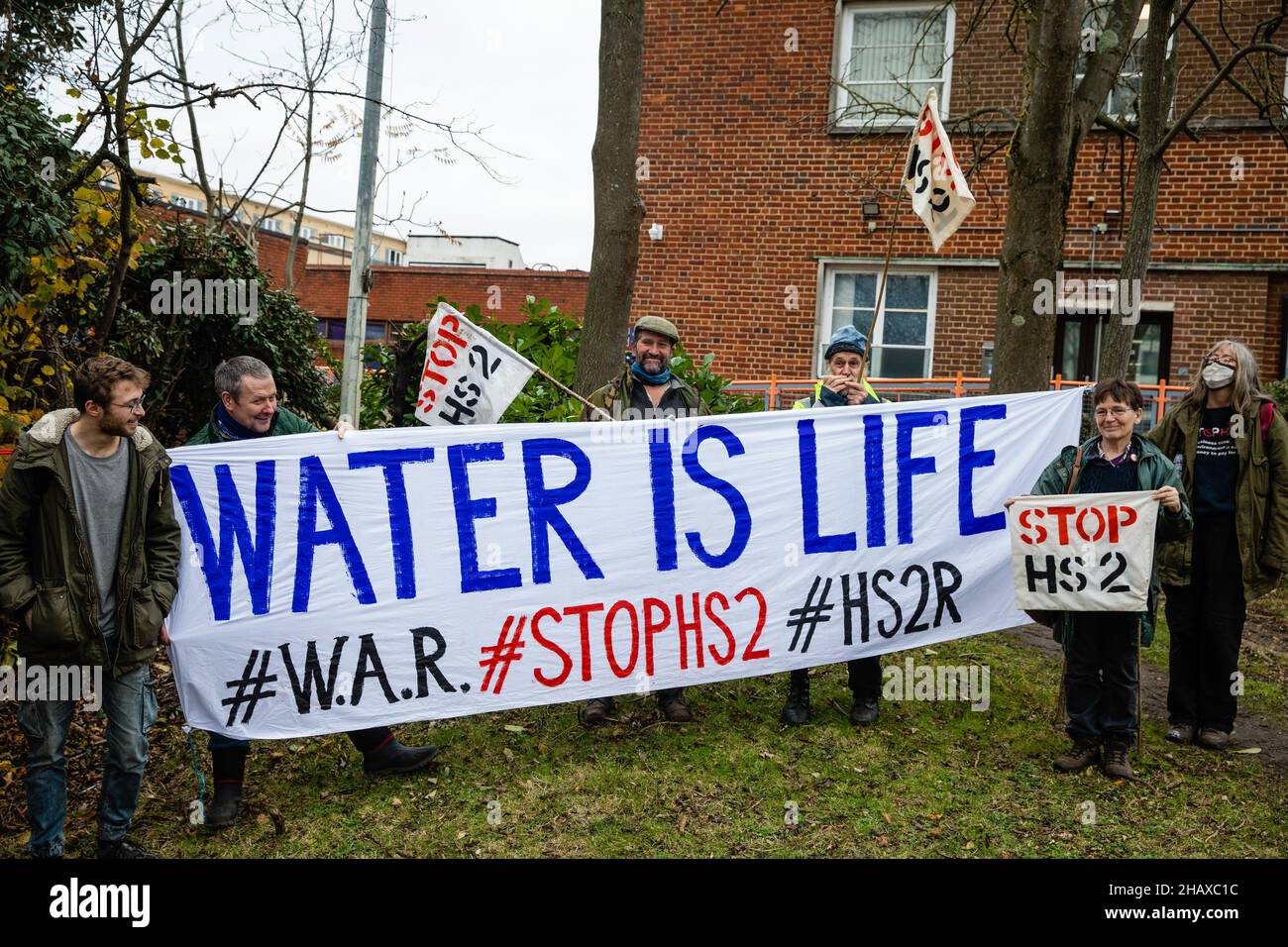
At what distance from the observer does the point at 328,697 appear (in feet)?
15.7

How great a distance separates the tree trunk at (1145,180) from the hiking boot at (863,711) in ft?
12.8

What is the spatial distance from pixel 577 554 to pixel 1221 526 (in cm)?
300

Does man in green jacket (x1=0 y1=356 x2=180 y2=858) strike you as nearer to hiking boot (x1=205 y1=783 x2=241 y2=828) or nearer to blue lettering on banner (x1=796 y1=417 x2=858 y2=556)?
hiking boot (x1=205 y1=783 x2=241 y2=828)

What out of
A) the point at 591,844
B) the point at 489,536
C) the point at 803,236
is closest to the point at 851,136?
the point at 803,236

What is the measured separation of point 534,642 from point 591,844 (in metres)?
0.94

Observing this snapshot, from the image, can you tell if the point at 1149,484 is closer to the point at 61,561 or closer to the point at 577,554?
the point at 577,554

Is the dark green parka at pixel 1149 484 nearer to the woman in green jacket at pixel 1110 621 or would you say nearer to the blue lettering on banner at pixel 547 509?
the woman in green jacket at pixel 1110 621

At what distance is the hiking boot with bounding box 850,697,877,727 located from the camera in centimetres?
555

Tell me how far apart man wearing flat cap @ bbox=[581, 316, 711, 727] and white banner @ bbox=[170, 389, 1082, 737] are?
1.31 ft

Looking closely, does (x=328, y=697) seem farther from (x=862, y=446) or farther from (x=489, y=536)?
(x=862, y=446)

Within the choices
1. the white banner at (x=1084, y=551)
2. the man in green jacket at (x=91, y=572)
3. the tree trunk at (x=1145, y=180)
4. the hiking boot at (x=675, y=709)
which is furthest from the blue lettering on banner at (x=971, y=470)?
the man in green jacket at (x=91, y=572)

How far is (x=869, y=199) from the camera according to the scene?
1393 cm

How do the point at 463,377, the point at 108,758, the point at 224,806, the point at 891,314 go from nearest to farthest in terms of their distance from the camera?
the point at 108,758 < the point at 224,806 < the point at 463,377 < the point at 891,314

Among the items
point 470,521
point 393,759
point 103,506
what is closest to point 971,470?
point 470,521
